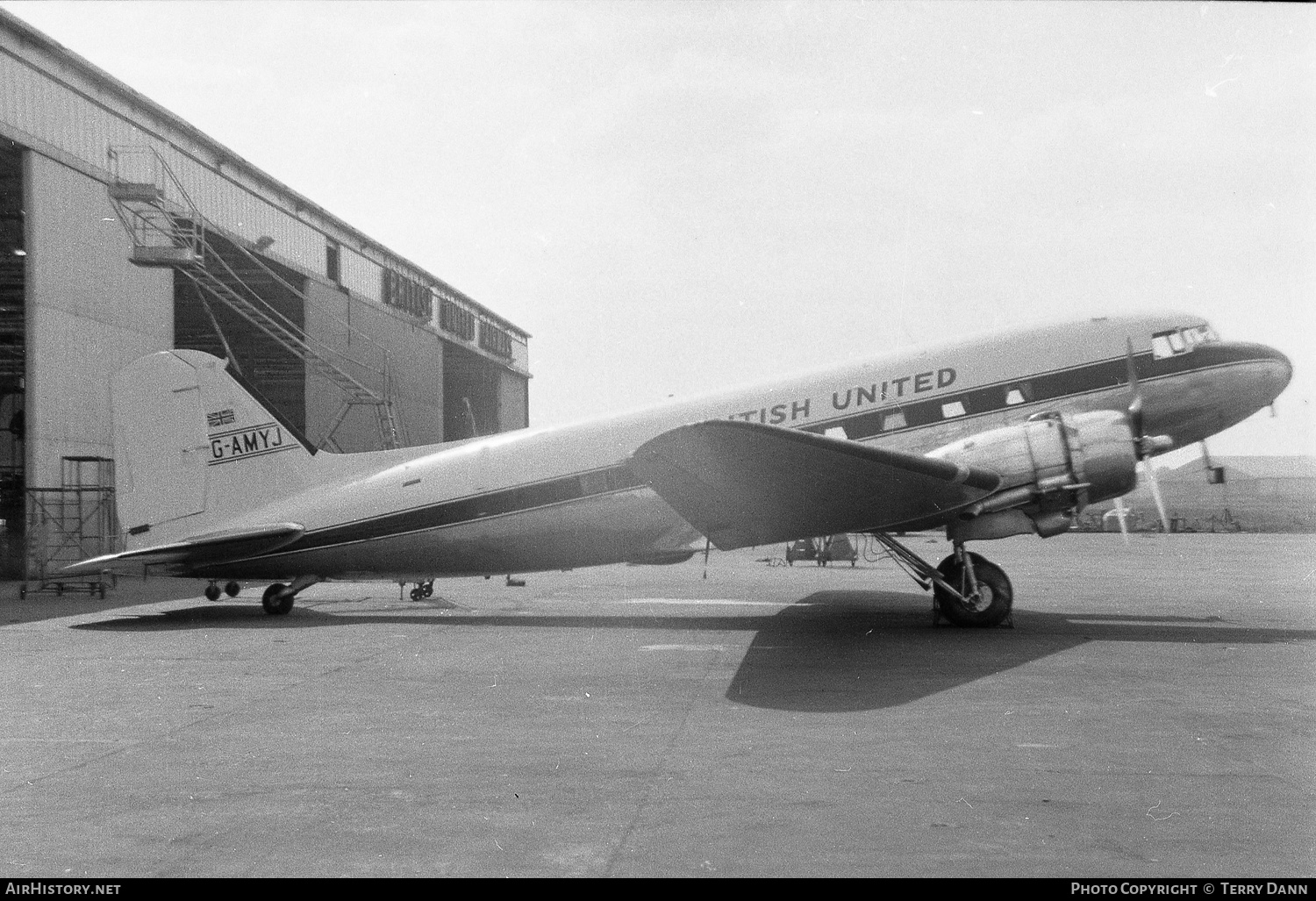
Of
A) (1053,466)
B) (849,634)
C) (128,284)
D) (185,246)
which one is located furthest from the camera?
(185,246)

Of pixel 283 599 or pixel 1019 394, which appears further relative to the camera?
pixel 283 599

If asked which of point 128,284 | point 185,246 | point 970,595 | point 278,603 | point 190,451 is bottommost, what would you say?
point 970,595

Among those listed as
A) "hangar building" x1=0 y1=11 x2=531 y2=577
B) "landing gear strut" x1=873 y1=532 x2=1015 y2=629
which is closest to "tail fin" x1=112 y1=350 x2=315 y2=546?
"hangar building" x1=0 y1=11 x2=531 y2=577

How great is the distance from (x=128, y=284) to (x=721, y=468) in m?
21.8

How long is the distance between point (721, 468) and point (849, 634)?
3.19 metres

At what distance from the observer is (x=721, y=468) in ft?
32.8

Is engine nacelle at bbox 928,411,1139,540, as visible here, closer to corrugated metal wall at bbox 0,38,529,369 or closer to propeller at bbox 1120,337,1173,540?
propeller at bbox 1120,337,1173,540

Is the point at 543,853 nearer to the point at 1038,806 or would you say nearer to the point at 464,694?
the point at 1038,806

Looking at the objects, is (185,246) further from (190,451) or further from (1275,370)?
(1275,370)

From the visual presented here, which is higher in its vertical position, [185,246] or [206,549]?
[185,246]

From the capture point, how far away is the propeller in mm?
11758

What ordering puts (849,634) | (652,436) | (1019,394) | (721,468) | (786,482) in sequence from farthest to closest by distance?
(652,436) → (1019,394) → (849,634) → (786,482) → (721,468)

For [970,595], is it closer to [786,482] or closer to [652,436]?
[786,482]

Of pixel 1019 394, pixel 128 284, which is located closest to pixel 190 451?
pixel 1019 394
